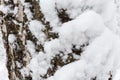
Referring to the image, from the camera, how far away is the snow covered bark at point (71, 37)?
2.08m

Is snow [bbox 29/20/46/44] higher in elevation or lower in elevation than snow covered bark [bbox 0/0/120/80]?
higher

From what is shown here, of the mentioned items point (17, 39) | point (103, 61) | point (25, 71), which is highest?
point (17, 39)

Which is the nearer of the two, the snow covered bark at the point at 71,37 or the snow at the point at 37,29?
the snow covered bark at the point at 71,37

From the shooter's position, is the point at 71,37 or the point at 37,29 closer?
the point at 71,37

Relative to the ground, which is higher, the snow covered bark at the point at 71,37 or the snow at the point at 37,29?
the snow at the point at 37,29

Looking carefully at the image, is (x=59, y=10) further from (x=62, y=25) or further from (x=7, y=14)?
(x=7, y=14)

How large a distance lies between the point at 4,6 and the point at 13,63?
384 millimetres

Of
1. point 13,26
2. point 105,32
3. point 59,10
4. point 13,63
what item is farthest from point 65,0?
point 13,63

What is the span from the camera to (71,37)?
2096 mm

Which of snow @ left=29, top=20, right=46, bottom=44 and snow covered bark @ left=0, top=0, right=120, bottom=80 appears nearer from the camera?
snow covered bark @ left=0, top=0, right=120, bottom=80

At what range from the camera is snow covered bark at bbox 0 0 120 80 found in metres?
2.08

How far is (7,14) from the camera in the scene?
2.34m

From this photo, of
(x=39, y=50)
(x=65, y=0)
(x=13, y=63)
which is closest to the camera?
(x=65, y=0)

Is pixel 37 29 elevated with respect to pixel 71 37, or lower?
elevated
